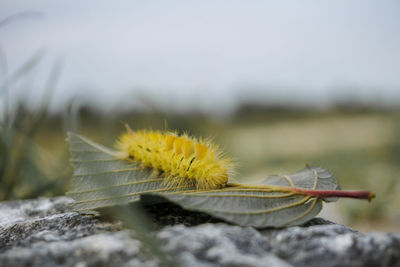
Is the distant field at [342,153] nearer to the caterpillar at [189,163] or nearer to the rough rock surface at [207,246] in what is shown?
the caterpillar at [189,163]

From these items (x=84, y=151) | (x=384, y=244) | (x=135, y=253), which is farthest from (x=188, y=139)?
(x=384, y=244)

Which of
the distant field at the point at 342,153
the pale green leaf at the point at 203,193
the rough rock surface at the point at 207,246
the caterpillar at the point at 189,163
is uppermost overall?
the caterpillar at the point at 189,163

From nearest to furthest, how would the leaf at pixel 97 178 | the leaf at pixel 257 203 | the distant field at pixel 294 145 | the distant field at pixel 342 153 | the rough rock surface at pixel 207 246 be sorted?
the rough rock surface at pixel 207 246
the leaf at pixel 257 203
the leaf at pixel 97 178
the distant field at pixel 294 145
the distant field at pixel 342 153

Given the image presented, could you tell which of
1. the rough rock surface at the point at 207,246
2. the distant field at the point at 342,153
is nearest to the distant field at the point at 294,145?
the distant field at the point at 342,153

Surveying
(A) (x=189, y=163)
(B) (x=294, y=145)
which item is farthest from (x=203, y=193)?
(B) (x=294, y=145)

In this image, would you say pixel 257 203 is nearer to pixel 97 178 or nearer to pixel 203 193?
pixel 203 193
